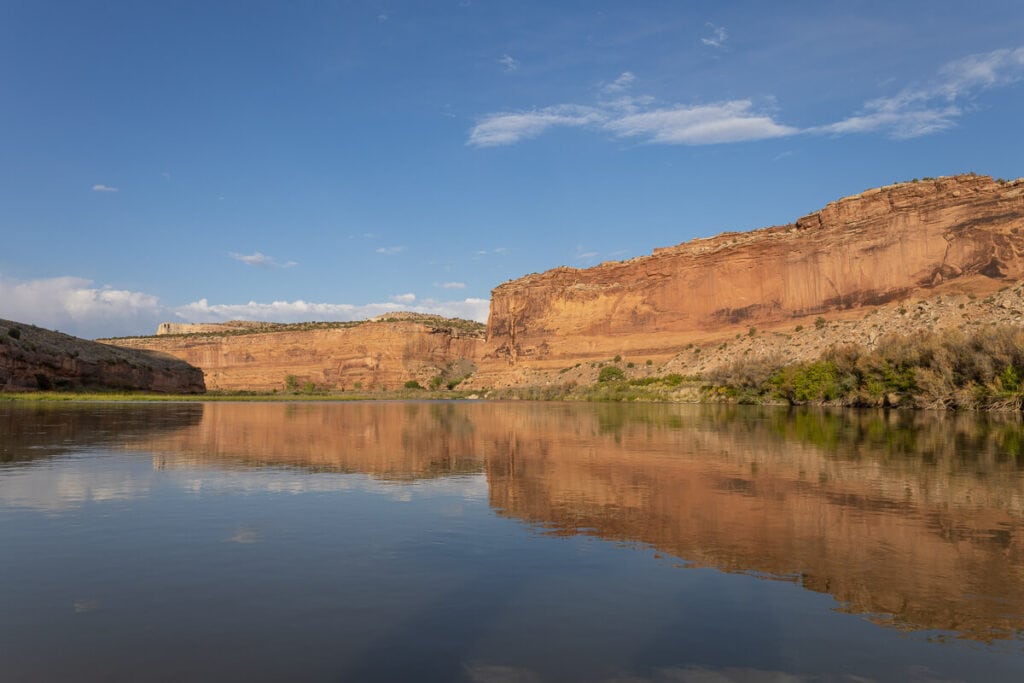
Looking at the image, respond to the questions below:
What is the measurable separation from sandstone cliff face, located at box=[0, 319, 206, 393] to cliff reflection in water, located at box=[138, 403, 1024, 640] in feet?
135

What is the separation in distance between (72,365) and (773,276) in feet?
226

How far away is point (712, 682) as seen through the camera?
3.51 m

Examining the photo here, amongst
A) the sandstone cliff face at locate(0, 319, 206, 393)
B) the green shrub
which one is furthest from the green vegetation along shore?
the green shrub

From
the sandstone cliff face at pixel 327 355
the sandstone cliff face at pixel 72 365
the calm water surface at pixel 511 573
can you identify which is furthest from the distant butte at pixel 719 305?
the sandstone cliff face at pixel 72 365

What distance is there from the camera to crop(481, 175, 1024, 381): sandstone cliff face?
198 ft

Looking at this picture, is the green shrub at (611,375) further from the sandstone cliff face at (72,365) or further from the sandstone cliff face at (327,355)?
the sandstone cliff face at (72,365)

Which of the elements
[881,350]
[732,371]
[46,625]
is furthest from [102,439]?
Answer: [732,371]

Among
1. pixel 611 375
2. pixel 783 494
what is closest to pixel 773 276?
pixel 611 375

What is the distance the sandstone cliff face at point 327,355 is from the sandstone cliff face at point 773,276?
15.4 meters

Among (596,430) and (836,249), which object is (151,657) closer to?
(596,430)

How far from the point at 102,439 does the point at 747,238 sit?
250 feet

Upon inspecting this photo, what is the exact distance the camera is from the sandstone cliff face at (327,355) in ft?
379

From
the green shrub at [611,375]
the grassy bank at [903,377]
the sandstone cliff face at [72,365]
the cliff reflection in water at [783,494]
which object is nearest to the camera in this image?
the cliff reflection in water at [783,494]

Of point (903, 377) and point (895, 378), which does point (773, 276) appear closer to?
point (895, 378)
